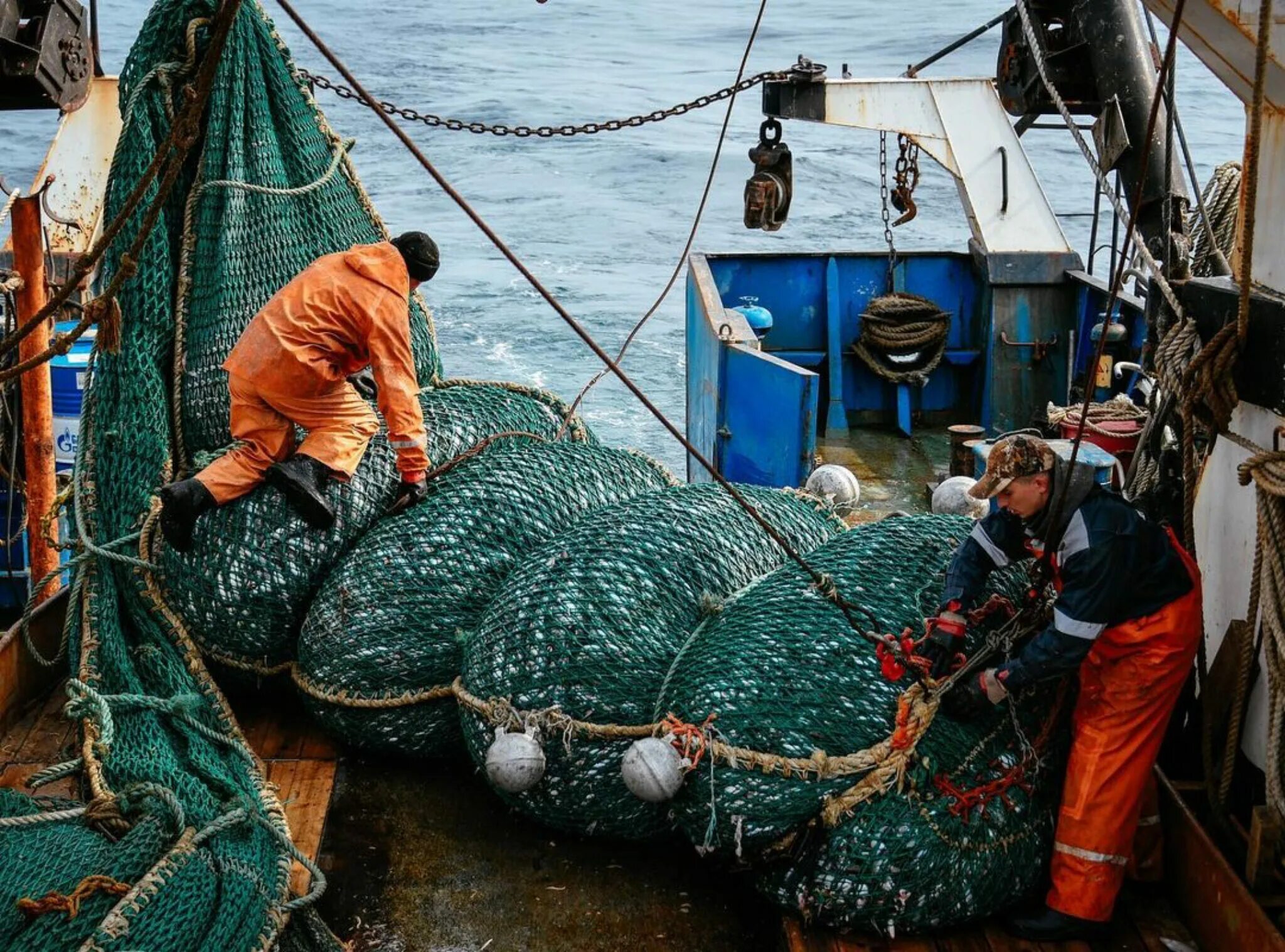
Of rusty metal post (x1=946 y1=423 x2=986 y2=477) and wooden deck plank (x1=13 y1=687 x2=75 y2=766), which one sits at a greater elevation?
rusty metal post (x1=946 y1=423 x2=986 y2=477)

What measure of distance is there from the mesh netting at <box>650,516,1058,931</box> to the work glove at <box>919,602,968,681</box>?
0.09m

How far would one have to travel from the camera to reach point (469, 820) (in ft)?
15.1

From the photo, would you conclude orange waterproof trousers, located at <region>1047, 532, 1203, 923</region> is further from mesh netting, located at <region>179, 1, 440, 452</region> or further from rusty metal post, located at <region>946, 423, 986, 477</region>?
rusty metal post, located at <region>946, 423, 986, 477</region>

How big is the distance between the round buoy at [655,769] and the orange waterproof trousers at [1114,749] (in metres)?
1.06

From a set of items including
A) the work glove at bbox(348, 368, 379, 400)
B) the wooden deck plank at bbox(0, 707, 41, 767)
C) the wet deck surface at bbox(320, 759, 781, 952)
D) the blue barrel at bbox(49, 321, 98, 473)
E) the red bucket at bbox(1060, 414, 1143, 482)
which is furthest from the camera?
the blue barrel at bbox(49, 321, 98, 473)

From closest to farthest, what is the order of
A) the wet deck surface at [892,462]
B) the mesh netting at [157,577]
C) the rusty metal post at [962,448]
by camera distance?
1. the mesh netting at [157,577]
2. the rusty metal post at [962,448]
3. the wet deck surface at [892,462]

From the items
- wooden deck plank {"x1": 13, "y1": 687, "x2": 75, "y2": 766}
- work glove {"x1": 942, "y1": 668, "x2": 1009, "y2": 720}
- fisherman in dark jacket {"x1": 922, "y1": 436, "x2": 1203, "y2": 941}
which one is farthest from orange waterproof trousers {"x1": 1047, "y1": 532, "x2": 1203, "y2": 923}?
wooden deck plank {"x1": 13, "y1": 687, "x2": 75, "y2": 766}

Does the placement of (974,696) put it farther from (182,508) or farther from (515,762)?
(182,508)

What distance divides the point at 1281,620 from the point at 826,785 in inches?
48.9

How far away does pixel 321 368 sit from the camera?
4.90 metres

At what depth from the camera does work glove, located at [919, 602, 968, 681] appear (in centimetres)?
377

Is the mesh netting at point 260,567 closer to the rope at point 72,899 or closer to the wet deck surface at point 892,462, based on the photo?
the rope at point 72,899

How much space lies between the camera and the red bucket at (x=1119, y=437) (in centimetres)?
640

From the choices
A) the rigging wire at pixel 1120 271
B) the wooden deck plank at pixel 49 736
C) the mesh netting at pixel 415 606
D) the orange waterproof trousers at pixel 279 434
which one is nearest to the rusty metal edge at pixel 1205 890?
the rigging wire at pixel 1120 271
